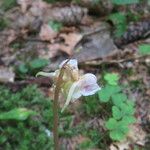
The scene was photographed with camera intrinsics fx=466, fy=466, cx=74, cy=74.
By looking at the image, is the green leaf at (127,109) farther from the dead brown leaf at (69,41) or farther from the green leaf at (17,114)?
the dead brown leaf at (69,41)

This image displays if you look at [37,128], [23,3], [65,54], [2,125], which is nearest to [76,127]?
[37,128]

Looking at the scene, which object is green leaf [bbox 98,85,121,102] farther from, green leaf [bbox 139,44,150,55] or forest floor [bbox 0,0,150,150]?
green leaf [bbox 139,44,150,55]

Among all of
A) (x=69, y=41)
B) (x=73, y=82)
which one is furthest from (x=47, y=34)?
(x=73, y=82)

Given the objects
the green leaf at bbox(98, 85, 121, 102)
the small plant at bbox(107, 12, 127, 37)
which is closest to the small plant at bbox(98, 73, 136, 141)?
the green leaf at bbox(98, 85, 121, 102)

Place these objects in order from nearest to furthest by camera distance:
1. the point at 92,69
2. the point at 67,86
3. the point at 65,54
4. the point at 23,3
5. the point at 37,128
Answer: the point at 67,86 → the point at 37,128 → the point at 92,69 → the point at 65,54 → the point at 23,3

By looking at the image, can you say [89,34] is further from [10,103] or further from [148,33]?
[10,103]
